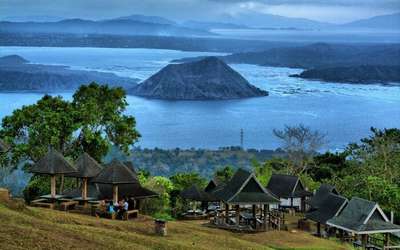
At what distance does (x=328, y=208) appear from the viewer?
114 ft

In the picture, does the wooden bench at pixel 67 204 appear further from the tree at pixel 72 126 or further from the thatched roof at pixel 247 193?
the tree at pixel 72 126

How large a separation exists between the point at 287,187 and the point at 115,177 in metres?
15.4

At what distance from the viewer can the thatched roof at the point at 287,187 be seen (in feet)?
133

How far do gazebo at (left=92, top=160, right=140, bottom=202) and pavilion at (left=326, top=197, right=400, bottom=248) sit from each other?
11.1m

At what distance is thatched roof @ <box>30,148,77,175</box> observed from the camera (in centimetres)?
2925

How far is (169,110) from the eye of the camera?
18150 cm

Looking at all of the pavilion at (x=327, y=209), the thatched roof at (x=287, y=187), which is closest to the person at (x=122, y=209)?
the pavilion at (x=327, y=209)

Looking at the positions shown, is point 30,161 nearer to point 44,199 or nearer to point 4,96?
point 44,199

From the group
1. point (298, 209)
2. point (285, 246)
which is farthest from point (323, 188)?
point (285, 246)

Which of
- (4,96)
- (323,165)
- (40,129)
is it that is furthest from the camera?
(4,96)

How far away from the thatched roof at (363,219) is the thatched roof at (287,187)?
7.35 meters

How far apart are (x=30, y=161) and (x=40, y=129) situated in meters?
2.63

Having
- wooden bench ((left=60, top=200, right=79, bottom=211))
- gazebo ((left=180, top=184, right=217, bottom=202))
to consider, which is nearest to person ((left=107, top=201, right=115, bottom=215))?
wooden bench ((left=60, top=200, right=79, bottom=211))

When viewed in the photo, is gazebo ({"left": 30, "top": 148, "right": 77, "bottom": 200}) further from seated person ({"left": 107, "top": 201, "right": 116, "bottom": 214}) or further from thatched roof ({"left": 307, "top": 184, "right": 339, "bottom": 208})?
thatched roof ({"left": 307, "top": 184, "right": 339, "bottom": 208})
